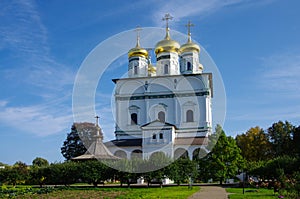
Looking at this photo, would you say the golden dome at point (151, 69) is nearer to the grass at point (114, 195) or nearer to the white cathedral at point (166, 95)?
the white cathedral at point (166, 95)

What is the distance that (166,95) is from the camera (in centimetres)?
4509

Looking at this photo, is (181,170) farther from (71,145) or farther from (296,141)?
(71,145)

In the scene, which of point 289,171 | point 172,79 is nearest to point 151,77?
point 172,79

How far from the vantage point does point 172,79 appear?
4488cm

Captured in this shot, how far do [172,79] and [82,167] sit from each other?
20573 mm

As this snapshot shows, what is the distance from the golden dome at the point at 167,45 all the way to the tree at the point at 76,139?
12.9 meters

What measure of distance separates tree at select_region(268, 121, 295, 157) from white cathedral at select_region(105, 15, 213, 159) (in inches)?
305

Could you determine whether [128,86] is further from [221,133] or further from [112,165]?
[112,165]

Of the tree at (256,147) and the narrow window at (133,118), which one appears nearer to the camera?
the tree at (256,147)

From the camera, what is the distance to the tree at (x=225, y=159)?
3109cm

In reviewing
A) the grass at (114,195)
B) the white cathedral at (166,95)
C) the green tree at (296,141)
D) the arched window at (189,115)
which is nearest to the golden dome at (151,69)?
the white cathedral at (166,95)

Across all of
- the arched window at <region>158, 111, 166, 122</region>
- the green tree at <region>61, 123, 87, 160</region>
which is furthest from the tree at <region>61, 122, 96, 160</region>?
the arched window at <region>158, 111, 166, 122</region>

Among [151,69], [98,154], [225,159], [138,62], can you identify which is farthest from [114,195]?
[151,69]

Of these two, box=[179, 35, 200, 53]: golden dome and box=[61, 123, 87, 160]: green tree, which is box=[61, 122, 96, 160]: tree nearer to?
box=[61, 123, 87, 160]: green tree
